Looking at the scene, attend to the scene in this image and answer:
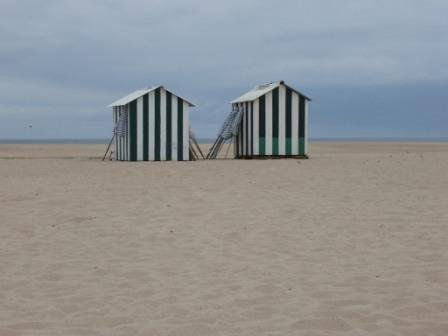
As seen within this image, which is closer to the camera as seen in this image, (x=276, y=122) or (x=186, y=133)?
(x=186, y=133)

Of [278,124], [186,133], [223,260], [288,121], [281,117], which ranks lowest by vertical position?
[223,260]

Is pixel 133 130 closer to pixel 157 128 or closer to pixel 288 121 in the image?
pixel 157 128

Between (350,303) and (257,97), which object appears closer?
(350,303)

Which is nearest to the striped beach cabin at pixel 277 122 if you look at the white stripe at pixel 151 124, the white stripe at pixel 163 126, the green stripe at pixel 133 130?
the white stripe at pixel 163 126

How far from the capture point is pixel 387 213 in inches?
365

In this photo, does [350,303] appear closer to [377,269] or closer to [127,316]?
[377,269]

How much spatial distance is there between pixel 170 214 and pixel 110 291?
3.77 meters

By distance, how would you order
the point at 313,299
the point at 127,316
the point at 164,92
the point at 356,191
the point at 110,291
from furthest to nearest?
the point at 164,92
the point at 356,191
the point at 110,291
the point at 313,299
the point at 127,316

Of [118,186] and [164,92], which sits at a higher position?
[164,92]

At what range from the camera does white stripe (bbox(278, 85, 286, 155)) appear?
2361 cm

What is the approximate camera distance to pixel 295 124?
A: 78.5 feet

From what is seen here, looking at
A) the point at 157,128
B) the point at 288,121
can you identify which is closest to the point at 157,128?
the point at 157,128

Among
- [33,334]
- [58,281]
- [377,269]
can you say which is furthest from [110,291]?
[377,269]

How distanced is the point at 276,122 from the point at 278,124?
105mm
